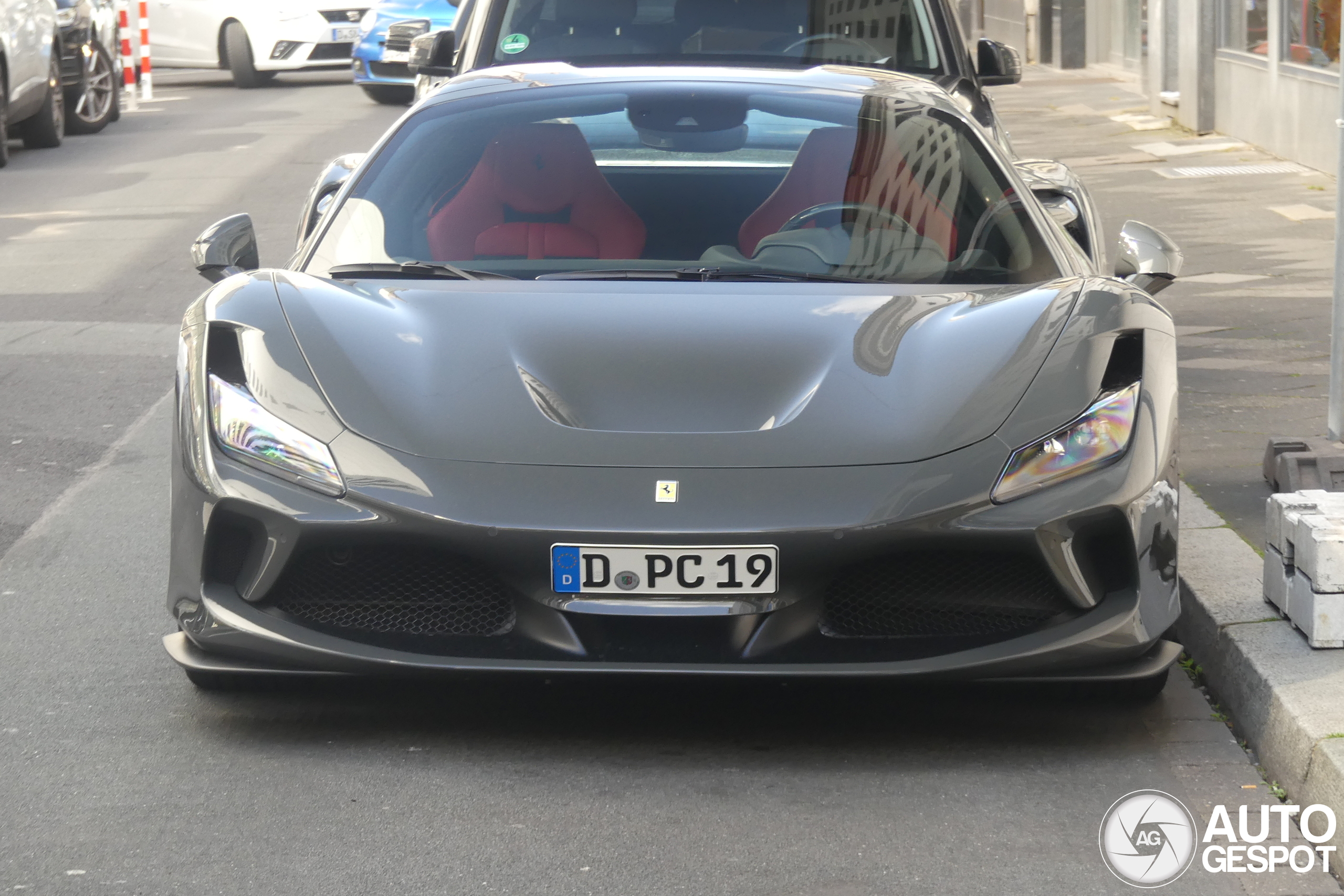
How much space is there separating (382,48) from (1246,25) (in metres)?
8.39

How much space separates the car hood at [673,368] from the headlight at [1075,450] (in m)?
0.10

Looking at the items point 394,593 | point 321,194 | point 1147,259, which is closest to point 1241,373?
point 1147,259

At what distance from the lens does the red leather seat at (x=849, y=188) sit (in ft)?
14.8

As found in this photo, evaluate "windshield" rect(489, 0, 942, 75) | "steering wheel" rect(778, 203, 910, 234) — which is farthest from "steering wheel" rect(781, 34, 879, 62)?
"steering wheel" rect(778, 203, 910, 234)

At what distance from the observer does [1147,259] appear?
4559 mm

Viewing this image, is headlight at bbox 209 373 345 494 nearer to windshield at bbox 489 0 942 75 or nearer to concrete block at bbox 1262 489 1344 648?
Answer: concrete block at bbox 1262 489 1344 648

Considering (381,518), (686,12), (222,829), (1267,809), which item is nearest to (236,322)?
(381,518)

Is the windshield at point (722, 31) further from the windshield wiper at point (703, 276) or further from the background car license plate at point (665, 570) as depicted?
the background car license plate at point (665, 570)

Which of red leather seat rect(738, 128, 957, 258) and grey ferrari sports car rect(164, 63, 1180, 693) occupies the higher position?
red leather seat rect(738, 128, 957, 258)

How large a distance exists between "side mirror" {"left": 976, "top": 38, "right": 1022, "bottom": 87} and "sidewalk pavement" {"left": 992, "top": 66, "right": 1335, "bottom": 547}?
1272 mm

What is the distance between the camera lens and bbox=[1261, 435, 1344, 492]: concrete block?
5148mm

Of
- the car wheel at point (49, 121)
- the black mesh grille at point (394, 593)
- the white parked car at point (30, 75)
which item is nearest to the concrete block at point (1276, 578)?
the black mesh grille at point (394, 593)

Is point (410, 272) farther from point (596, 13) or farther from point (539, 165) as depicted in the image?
point (596, 13)

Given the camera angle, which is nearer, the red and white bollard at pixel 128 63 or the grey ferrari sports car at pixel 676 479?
the grey ferrari sports car at pixel 676 479
